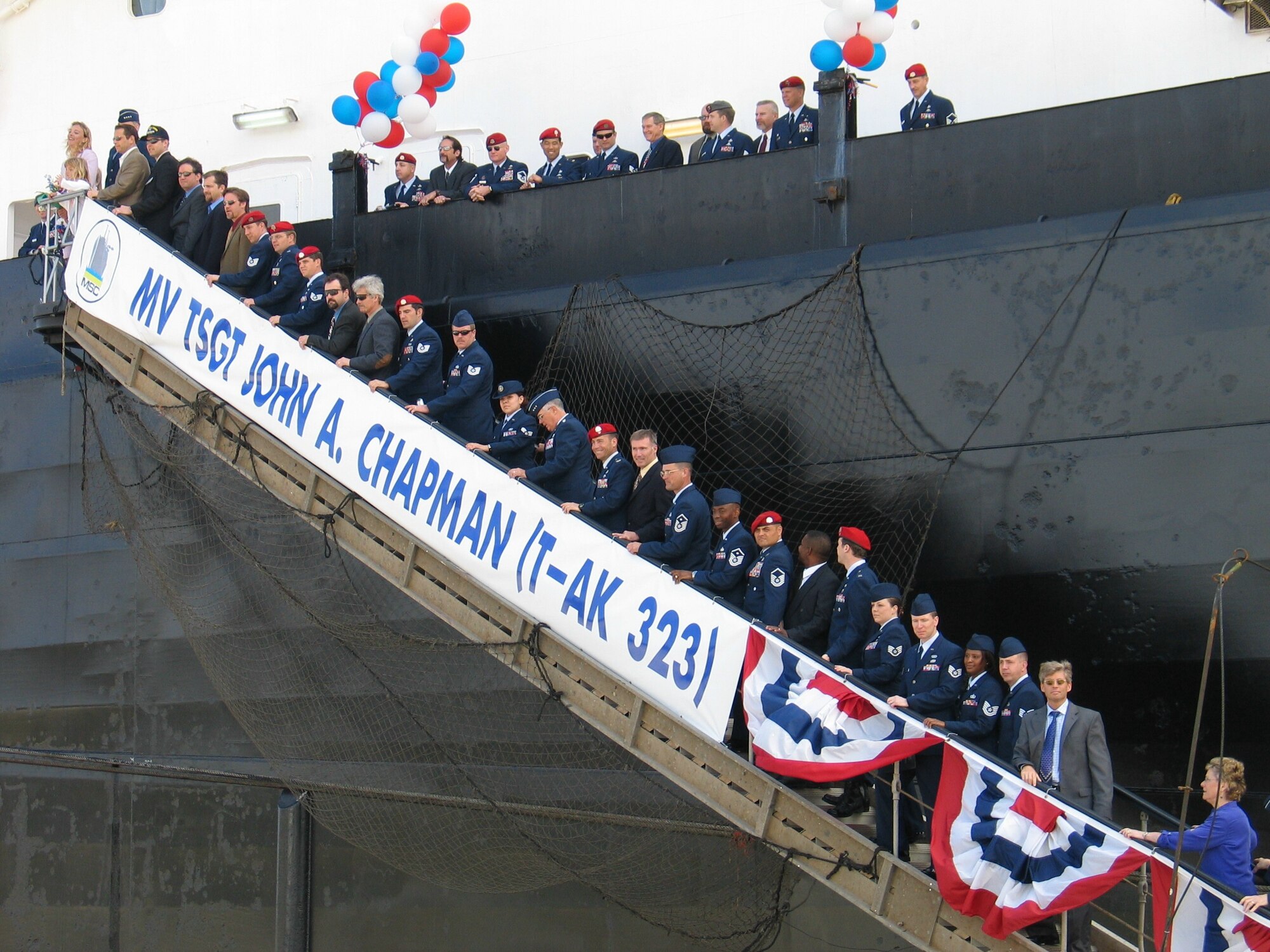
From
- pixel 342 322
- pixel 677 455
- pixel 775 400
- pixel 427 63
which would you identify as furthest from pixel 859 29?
pixel 342 322

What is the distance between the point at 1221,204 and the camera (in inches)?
243

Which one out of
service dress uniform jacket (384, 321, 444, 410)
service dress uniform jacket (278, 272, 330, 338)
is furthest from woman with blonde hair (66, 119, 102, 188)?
service dress uniform jacket (384, 321, 444, 410)

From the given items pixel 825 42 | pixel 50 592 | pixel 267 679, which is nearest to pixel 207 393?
pixel 267 679

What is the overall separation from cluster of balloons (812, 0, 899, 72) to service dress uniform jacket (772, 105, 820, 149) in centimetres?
38

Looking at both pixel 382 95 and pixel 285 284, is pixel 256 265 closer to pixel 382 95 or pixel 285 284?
pixel 285 284

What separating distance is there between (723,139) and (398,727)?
11.9 ft

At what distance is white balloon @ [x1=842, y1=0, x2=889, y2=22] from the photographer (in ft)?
23.3

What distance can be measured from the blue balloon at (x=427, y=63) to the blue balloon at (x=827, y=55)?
252 cm

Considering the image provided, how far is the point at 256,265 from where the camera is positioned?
25.6 feet

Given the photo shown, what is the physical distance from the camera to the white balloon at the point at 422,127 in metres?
8.88

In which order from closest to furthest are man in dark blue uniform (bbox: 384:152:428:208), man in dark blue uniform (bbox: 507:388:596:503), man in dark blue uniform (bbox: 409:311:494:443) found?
1. man in dark blue uniform (bbox: 507:388:596:503)
2. man in dark blue uniform (bbox: 409:311:494:443)
3. man in dark blue uniform (bbox: 384:152:428:208)

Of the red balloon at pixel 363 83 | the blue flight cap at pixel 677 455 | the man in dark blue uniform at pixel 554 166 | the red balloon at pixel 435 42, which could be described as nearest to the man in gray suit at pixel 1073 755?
the blue flight cap at pixel 677 455

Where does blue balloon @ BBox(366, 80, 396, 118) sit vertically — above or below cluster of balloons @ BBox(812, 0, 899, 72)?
below

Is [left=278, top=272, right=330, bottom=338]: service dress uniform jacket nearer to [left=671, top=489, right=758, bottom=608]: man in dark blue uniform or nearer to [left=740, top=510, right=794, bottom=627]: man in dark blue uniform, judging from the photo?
[left=671, top=489, right=758, bottom=608]: man in dark blue uniform
